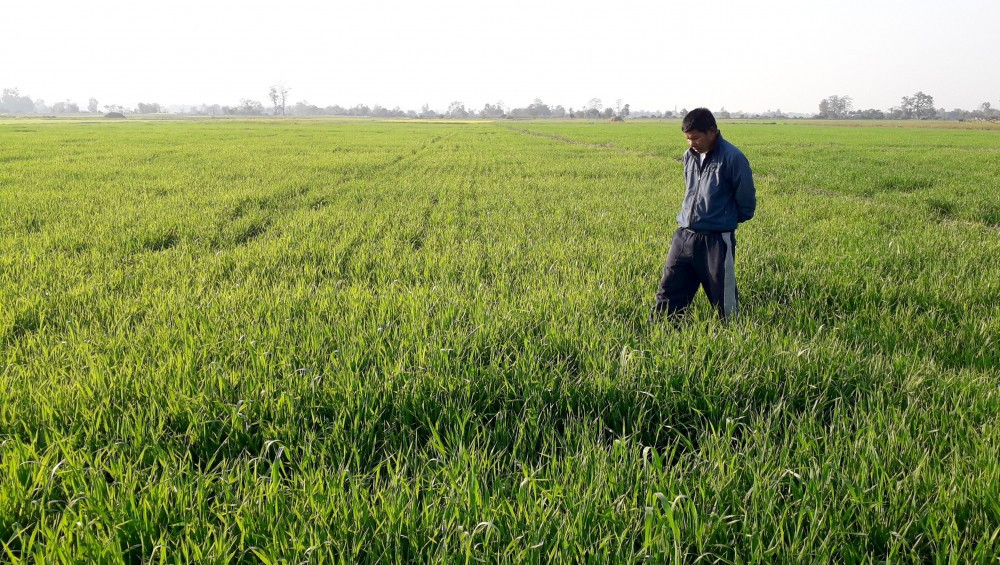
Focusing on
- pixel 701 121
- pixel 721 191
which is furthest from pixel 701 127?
pixel 721 191

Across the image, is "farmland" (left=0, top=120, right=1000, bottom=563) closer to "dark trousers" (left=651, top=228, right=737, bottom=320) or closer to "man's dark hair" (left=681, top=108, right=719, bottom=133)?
Answer: "dark trousers" (left=651, top=228, right=737, bottom=320)

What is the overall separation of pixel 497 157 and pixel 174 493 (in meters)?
21.4

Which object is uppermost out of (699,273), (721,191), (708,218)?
(721,191)

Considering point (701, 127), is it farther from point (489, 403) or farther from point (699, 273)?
point (489, 403)

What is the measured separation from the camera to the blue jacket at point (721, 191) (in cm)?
394

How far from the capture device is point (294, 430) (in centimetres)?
244

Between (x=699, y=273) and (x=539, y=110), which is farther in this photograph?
(x=539, y=110)

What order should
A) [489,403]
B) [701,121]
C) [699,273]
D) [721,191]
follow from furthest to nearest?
[699,273], [721,191], [701,121], [489,403]

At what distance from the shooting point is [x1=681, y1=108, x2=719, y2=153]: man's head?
12.6 feet

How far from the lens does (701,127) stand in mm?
3855

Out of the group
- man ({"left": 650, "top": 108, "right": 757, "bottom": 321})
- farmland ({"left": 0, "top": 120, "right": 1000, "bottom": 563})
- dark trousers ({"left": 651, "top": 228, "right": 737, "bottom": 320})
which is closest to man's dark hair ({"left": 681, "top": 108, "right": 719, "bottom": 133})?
man ({"left": 650, "top": 108, "right": 757, "bottom": 321})

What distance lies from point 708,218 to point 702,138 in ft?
1.96

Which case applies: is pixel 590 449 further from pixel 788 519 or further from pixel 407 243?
pixel 407 243

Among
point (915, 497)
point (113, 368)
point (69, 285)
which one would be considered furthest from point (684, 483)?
point (69, 285)
